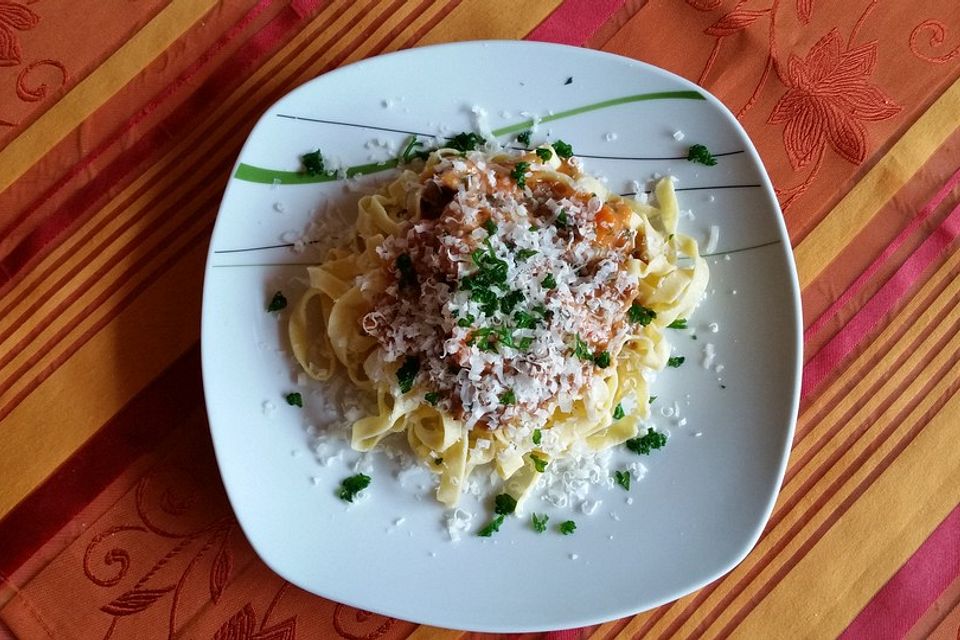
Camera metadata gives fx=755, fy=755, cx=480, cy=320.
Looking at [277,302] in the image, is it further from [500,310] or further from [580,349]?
[580,349]

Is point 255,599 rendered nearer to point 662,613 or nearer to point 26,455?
point 26,455

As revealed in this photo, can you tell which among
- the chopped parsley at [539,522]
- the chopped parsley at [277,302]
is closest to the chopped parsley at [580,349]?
the chopped parsley at [539,522]

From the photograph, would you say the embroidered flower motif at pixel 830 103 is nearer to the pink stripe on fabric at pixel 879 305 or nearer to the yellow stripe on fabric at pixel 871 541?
the pink stripe on fabric at pixel 879 305

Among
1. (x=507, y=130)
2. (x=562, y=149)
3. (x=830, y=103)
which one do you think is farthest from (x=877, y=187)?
(x=507, y=130)

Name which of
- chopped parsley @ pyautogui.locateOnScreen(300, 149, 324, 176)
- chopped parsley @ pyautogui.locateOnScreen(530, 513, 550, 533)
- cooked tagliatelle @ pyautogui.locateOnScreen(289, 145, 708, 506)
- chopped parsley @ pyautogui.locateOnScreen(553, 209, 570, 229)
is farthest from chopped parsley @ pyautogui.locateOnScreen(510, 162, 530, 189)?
chopped parsley @ pyautogui.locateOnScreen(530, 513, 550, 533)

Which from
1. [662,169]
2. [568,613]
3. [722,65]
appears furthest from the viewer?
[722,65]

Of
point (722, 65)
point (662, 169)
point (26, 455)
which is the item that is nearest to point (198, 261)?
point (26, 455)

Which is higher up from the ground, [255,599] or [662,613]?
A: [662,613]
